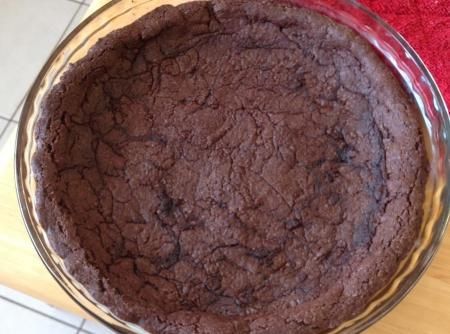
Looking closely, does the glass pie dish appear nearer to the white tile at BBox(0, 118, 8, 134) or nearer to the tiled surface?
the tiled surface

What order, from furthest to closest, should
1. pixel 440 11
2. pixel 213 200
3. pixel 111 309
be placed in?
pixel 440 11 → pixel 213 200 → pixel 111 309

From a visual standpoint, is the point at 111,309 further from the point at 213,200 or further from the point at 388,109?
the point at 388,109

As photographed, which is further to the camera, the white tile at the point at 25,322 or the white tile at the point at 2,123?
the white tile at the point at 2,123

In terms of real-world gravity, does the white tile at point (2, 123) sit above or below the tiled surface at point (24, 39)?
below

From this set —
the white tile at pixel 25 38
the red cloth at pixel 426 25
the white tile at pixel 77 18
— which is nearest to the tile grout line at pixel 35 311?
the white tile at pixel 25 38

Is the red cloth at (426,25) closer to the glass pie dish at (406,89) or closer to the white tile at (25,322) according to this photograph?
the glass pie dish at (406,89)

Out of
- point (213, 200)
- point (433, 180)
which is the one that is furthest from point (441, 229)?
point (213, 200)

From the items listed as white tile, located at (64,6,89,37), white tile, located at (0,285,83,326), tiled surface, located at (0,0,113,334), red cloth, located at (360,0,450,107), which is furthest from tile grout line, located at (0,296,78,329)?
red cloth, located at (360,0,450,107)
